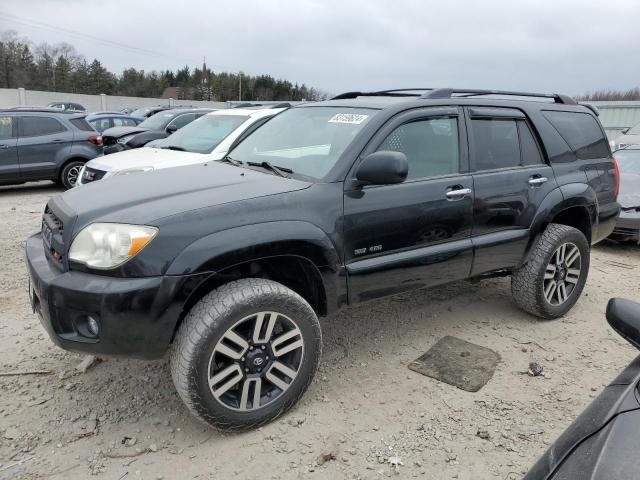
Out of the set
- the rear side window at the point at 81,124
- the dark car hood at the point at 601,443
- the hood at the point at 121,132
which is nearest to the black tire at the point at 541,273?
the dark car hood at the point at 601,443

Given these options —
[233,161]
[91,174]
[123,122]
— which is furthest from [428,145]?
[123,122]

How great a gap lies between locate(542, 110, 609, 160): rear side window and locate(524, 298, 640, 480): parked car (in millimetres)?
2901

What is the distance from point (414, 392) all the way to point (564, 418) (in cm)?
85

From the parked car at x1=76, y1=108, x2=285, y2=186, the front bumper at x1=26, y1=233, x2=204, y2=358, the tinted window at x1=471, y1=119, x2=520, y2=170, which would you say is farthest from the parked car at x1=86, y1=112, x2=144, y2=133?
the front bumper at x1=26, y1=233, x2=204, y2=358

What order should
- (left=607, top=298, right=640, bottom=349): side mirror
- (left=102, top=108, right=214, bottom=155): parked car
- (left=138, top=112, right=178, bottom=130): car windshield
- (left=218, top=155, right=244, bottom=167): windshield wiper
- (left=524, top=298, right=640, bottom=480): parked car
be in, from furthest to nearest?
(left=138, top=112, right=178, bottom=130): car windshield, (left=102, top=108, right=214, bottom=155): parked car, (left=218, top=155, right=244, bottom=167): windshield wiper, (left=607, top=298, right=640, bottom=349): side mirror, (left=524, top=298, right=640, bottom=480): parked car

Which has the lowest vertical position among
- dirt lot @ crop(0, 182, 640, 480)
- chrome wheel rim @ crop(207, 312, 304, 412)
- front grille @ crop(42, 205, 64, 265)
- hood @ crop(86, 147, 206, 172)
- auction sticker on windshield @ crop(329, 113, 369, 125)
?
dirt lot @ crop(0, 182, 640, 480)

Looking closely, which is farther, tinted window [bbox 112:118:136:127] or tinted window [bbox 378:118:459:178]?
tinted window [bbox 112:118:136:127]

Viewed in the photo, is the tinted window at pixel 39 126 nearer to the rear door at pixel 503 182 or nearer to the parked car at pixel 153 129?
the parked car at pixel 153 129

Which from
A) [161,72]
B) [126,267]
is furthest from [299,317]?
[161,72]

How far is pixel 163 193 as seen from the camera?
286cm

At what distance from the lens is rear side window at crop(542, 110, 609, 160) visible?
4281 mm

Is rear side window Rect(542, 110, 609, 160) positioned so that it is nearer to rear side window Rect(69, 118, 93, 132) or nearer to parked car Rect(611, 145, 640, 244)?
parked car Rect(611, 145, 640, 244)

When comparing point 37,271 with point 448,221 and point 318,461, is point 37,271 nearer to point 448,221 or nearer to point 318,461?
point 318,461

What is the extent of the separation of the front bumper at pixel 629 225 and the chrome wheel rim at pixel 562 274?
3138 millimetres
